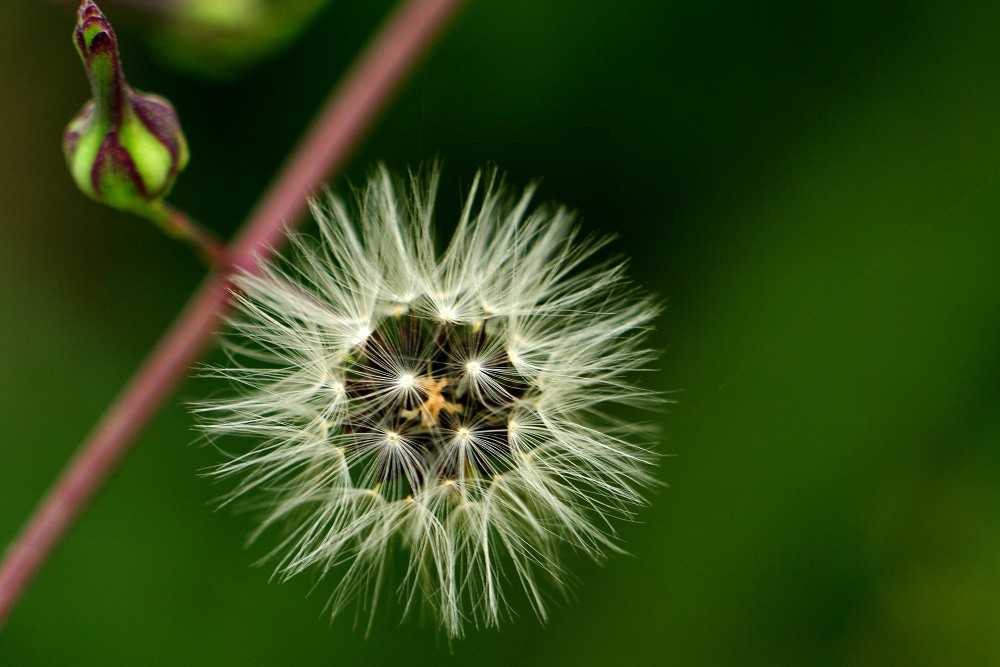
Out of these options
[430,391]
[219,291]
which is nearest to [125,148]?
[219,291]

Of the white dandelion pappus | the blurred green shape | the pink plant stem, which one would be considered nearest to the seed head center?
the white dandelion pappus

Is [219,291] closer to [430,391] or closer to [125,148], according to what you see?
[125,148]

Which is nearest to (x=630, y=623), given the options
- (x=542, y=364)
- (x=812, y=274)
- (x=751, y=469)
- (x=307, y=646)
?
(x=751, y=469)

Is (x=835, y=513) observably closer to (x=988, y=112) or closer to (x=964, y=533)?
(x=964, y=533)

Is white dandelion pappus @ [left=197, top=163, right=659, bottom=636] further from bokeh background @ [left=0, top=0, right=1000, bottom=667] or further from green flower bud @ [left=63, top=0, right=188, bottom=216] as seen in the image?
bokeh background @ [left=0, top=0, right=1000, bottom=667]

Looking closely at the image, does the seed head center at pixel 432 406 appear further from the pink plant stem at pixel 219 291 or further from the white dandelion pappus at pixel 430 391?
the pink plant stem at pixel 219 291

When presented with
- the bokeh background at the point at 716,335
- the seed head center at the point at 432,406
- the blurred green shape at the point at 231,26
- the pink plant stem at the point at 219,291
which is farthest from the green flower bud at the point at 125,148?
the bokeh background at the point at 716,335
